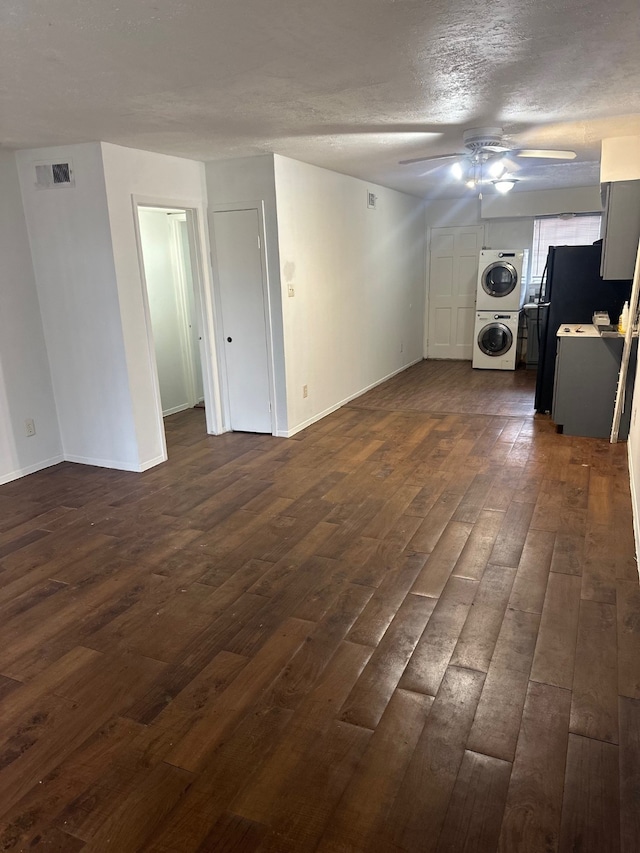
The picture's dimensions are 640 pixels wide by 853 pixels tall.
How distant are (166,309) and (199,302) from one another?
1152 mm

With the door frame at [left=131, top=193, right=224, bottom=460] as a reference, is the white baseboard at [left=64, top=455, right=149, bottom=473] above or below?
below

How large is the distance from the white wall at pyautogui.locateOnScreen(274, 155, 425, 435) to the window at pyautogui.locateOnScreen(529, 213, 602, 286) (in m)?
1.72

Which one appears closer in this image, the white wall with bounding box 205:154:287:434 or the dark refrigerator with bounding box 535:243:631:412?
the white wall with bounding box 205:154:287:434

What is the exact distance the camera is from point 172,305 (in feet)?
19.9

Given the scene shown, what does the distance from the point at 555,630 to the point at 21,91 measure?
11.2ft

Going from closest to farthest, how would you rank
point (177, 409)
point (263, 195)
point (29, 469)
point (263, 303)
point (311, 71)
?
point (311, 71), point (29, 469), point (263, 195), point (263, 303), point (177, 409)

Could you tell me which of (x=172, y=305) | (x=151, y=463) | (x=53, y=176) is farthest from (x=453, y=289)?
(x=53, y=176)

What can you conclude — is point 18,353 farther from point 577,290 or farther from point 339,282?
point 577,290

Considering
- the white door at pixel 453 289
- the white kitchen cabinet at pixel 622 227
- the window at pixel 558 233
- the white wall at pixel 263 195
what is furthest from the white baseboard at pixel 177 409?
the window at pixel 558 233

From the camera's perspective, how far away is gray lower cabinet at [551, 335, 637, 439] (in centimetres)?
454

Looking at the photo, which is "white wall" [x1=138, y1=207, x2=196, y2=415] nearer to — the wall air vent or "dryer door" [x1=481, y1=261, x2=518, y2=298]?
the wall air vent

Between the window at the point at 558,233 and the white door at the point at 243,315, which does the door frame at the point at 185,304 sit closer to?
the white door at the point at 243,315

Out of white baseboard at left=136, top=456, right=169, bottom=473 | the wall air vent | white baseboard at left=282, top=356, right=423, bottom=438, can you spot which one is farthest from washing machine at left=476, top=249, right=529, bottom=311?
the wall air vent

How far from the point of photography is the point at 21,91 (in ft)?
8.65
